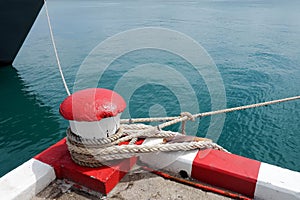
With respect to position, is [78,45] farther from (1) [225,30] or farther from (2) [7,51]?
(1) [225,30]

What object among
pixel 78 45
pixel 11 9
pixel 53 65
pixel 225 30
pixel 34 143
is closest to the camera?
pixel 34 143

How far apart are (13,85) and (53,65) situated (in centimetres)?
233

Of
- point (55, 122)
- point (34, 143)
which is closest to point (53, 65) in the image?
point (55, 122)

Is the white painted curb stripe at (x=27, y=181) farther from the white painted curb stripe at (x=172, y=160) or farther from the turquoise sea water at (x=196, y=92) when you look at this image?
the turquoise sea water at (x=196, y=92)

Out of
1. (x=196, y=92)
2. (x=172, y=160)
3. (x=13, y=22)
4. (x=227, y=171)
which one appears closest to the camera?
(x=227, y=171)

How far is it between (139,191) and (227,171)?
922 millimetres

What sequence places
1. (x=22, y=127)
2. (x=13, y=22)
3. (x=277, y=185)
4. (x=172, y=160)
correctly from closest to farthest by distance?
(x=277, y=185)
(x=172, y=160)
(x=22, y=127)
(x=13, y=22)

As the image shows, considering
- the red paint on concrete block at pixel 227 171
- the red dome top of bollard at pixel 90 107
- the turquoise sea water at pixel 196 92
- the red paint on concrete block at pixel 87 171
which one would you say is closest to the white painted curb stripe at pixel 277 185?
the red paint on concrete block at pixel 227 171

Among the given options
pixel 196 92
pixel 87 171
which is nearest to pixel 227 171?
pixel 87 171

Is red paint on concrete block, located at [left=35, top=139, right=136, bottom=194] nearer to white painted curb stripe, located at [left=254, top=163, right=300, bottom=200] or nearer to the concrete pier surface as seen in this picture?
the concrete pier surface

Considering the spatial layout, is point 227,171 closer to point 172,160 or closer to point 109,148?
point 172,160

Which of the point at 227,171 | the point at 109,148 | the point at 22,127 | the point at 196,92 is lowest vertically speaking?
the point at 22,127

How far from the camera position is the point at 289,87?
31.2 feet

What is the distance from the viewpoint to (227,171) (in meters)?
2.34
